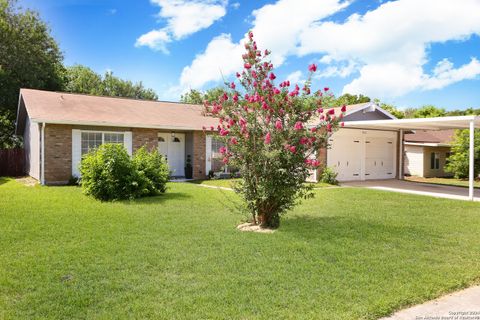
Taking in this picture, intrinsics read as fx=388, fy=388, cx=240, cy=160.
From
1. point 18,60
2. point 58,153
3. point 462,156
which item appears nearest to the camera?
point 58,153

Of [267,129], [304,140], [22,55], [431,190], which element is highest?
[22,55]

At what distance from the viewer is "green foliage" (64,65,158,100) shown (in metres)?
37.7

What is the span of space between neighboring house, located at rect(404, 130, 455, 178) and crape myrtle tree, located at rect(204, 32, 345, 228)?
19360 millimetres

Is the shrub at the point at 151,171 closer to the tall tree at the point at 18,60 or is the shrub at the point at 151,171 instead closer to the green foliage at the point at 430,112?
the tall tree at the point at 18,60

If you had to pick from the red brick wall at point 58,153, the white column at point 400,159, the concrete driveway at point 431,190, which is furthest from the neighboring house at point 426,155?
the red brick wall at point 58,153

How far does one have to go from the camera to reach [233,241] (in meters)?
6.37

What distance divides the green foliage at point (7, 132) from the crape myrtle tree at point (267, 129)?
2167cm

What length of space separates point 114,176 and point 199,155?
695 cm

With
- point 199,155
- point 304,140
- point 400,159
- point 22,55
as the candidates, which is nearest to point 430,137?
point 400,159

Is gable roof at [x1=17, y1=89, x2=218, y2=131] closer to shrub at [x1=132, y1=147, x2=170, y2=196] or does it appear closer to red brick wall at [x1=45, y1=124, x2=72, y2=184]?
red brick wall at [x1=45, y1=124, x2=72, y2=184]

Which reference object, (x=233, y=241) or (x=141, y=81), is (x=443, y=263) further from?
(x=141, y=81)

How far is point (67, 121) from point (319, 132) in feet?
34.1

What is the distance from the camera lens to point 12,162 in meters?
20.1

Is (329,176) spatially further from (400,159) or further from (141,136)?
(141,136)
